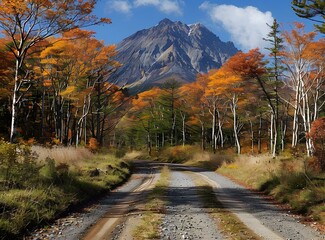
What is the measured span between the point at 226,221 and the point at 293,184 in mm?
5757

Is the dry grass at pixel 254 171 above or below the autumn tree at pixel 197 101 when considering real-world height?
below

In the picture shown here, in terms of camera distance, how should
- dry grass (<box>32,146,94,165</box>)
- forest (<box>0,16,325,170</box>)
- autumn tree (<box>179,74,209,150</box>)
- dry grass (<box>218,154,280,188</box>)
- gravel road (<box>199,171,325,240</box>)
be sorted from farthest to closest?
autumn tree (<box>179,74,209,150</box>), forest (<box>0,16,325,170</box>), dry grass (<box>218,154,280,188</box>), dry grass (<box>32,146,94,165</box>), gravel road (<box>199,171,325,240</box>)

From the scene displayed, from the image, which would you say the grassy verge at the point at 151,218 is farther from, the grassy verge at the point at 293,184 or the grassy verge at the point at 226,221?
the grassy verge at the point at 293,184

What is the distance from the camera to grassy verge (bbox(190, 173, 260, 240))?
7633mm

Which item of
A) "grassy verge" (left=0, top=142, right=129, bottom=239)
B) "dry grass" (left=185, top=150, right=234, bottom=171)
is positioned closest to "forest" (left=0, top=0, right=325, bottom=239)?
"grassy verge" (left=0, top=142, right=129, bottom=239)

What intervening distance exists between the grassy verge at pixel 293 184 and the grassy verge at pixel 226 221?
7.38 ft

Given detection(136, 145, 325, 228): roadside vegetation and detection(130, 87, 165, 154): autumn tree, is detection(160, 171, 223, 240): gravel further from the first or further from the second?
detection(130, 87, 165, 154): autumn tree

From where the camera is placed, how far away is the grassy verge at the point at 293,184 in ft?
34.8

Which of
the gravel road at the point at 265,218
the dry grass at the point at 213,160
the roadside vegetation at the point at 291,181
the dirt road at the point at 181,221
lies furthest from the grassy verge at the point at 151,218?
the dry grass at the point at 213,160

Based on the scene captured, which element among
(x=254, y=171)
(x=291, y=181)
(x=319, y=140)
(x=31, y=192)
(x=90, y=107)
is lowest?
(x=254, y=171)

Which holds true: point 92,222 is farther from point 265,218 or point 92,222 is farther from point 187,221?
point 265,218

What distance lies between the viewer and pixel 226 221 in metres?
9.01

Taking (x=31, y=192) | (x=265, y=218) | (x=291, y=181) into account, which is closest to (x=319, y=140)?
(x=291, y=181)

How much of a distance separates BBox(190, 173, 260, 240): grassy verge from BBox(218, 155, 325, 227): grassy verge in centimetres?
225
